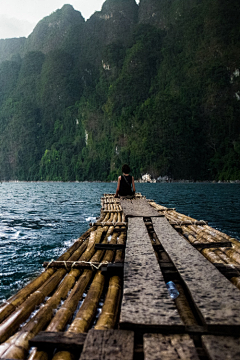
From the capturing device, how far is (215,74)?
10694 centimetres

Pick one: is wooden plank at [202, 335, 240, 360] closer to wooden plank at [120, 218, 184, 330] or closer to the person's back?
wooden plank at [120, 218, 184, 330]

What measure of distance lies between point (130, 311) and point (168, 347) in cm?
49

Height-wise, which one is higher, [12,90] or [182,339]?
[12,90]

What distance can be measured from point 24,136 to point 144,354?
591 ft

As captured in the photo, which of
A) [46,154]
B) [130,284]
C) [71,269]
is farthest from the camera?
[46,154]

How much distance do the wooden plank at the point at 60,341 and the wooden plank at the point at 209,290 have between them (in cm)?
110

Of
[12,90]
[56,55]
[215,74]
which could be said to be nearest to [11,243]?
[215,74]

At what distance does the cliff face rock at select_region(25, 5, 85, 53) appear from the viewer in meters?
178

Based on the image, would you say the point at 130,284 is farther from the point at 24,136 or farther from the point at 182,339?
the point at 24,136

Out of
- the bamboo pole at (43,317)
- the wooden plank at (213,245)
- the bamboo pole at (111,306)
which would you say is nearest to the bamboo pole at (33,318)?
the bamboo pole at (43,317)

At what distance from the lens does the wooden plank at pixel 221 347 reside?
5.65ft

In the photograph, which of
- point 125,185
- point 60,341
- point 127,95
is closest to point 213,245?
point 60,341

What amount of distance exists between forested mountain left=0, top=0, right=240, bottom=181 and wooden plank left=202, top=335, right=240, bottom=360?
9694cm

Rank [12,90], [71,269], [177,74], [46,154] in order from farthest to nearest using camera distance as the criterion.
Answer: [12,90], [46,154], [177,74], [71,269]
